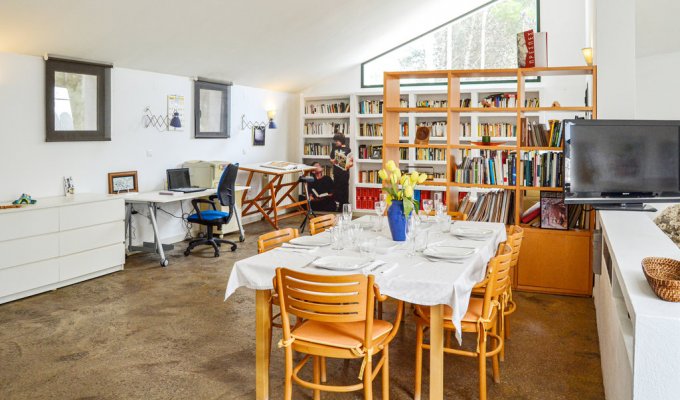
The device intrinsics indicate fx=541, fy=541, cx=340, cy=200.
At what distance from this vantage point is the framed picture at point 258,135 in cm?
A: 909

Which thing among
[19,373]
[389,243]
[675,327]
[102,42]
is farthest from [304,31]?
[675,327]

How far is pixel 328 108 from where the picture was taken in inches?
398

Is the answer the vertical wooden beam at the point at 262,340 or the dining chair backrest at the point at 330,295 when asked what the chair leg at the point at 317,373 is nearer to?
the vertical wooden beam at the point at 262,340

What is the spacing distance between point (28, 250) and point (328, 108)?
633cm

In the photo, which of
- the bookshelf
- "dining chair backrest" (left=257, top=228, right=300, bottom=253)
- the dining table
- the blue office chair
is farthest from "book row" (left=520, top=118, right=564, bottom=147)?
the blue office chair

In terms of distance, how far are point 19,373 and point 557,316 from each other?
384 cm

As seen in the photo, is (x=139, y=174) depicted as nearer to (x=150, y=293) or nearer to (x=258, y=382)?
(x=150, y=293)

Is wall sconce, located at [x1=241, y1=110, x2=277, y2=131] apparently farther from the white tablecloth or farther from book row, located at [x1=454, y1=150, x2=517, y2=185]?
the white tablecloth

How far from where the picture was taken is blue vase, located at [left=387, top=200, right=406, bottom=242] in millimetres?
3408

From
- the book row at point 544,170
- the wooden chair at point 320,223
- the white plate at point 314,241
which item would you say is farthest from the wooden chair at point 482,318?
the book row at point 544,170

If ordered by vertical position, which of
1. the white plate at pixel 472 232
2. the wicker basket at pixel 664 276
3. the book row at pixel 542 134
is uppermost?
the book row at pixel 542 134

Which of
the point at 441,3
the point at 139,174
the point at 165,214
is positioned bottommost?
the point at 165,214

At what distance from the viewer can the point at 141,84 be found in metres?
6.65

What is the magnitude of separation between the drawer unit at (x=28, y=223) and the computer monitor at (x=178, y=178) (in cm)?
194
